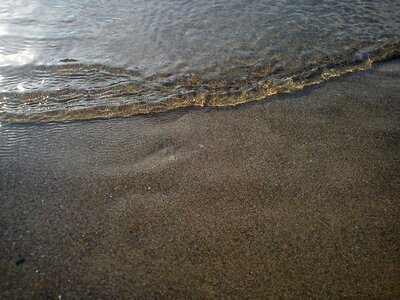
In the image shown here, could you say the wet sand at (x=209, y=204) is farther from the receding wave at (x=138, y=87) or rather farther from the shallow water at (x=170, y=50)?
the shallow water at (x=170, y=50)

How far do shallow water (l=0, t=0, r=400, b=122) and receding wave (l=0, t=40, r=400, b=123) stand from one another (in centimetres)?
1

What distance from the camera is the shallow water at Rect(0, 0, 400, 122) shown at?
3.61m

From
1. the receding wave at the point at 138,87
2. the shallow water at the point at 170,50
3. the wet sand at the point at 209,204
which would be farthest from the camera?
the shallow water at the point at 170,50

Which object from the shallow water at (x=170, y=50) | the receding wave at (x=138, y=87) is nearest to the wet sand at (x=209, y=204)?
the receding wave at (x=138, y=87)

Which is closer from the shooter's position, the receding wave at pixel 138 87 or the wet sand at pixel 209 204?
the wet sand at pixel 209 204

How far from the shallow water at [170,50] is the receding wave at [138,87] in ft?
0.04

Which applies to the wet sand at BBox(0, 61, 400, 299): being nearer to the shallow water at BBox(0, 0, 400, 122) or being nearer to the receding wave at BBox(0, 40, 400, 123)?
the receding wave at BBox(0, 40, 400, 123)

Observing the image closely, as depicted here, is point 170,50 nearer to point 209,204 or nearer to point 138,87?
point 138,87

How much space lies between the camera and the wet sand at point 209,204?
1.95 meters

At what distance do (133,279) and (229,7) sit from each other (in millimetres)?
4800

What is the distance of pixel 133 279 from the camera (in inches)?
76.8

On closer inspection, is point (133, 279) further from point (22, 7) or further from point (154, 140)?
point (22, 7)

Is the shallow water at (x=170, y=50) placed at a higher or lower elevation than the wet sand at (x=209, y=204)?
higher

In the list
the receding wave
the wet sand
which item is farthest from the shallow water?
the wet sand
